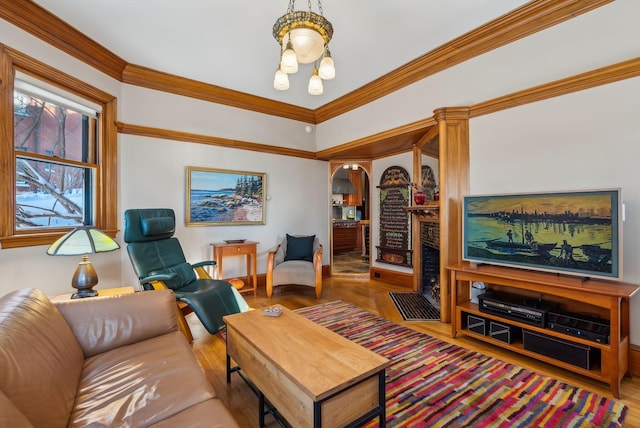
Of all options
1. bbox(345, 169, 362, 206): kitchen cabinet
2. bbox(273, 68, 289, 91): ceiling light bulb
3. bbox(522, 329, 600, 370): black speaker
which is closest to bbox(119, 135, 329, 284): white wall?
bbox(273, 68, 289, 91): ceiling light bulb

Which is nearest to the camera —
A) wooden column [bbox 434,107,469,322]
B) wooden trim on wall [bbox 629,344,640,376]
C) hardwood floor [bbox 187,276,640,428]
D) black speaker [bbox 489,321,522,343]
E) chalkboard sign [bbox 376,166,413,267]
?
hardwood floor [bbox 187,276,640,428]

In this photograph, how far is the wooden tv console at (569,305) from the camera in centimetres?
196

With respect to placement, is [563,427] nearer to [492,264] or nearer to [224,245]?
[492,264]

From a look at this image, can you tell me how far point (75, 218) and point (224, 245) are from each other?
1646mm

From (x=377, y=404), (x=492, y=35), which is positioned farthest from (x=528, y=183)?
(x=377, y=404)

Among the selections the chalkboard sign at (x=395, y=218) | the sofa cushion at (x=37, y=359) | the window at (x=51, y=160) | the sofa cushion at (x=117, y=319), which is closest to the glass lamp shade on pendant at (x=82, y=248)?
the sofa cushion at (x=117, y=319)

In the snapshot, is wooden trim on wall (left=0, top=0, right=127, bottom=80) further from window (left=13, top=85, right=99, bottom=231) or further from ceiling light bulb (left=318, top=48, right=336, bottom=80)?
ceiling light bulb (left=318, top=48, right=336, bottom=80)

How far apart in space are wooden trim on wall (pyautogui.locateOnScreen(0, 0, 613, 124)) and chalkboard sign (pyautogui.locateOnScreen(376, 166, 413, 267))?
1.34 metres

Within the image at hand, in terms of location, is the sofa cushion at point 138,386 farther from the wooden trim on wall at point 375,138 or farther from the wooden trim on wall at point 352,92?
the wooden trim on wall at point 375,138

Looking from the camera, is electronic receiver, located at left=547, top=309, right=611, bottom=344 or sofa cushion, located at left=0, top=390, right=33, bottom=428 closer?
sofa cushion, located at left=0, top=390, right=33, bottom=428

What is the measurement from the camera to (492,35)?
2.87 metres

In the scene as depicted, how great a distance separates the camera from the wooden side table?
412 cm

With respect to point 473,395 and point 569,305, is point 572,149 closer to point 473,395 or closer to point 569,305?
point 569,305

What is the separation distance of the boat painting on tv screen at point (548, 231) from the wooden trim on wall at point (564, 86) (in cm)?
89
